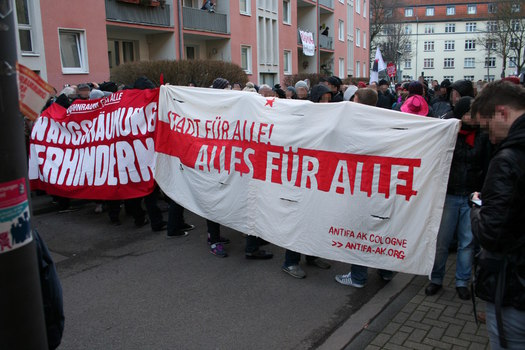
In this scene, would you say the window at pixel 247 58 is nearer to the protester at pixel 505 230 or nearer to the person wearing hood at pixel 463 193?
the person wearing hood at pixel 463 193

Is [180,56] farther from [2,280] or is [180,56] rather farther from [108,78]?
[2,280]

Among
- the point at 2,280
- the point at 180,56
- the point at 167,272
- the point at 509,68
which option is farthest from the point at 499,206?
the point at 509,68

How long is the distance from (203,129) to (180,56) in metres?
17.1

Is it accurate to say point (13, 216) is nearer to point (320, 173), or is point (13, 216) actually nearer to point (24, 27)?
point (320, 173)

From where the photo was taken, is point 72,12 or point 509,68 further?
point 509,68

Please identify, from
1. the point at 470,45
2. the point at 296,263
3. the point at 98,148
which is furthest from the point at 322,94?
the point at 470,45

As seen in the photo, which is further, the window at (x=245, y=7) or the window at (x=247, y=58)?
the window at (x=247, y=58)

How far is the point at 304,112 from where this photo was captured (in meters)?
4.76

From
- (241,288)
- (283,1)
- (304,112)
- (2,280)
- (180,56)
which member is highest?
(283,1)

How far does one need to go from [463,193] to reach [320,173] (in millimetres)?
1359

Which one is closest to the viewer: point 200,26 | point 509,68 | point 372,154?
point 372,154

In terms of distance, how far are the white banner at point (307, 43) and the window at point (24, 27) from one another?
22.5 metres

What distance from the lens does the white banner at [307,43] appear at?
3419 cm

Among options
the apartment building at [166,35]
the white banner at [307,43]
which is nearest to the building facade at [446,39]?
the apartment building at [166,35]
